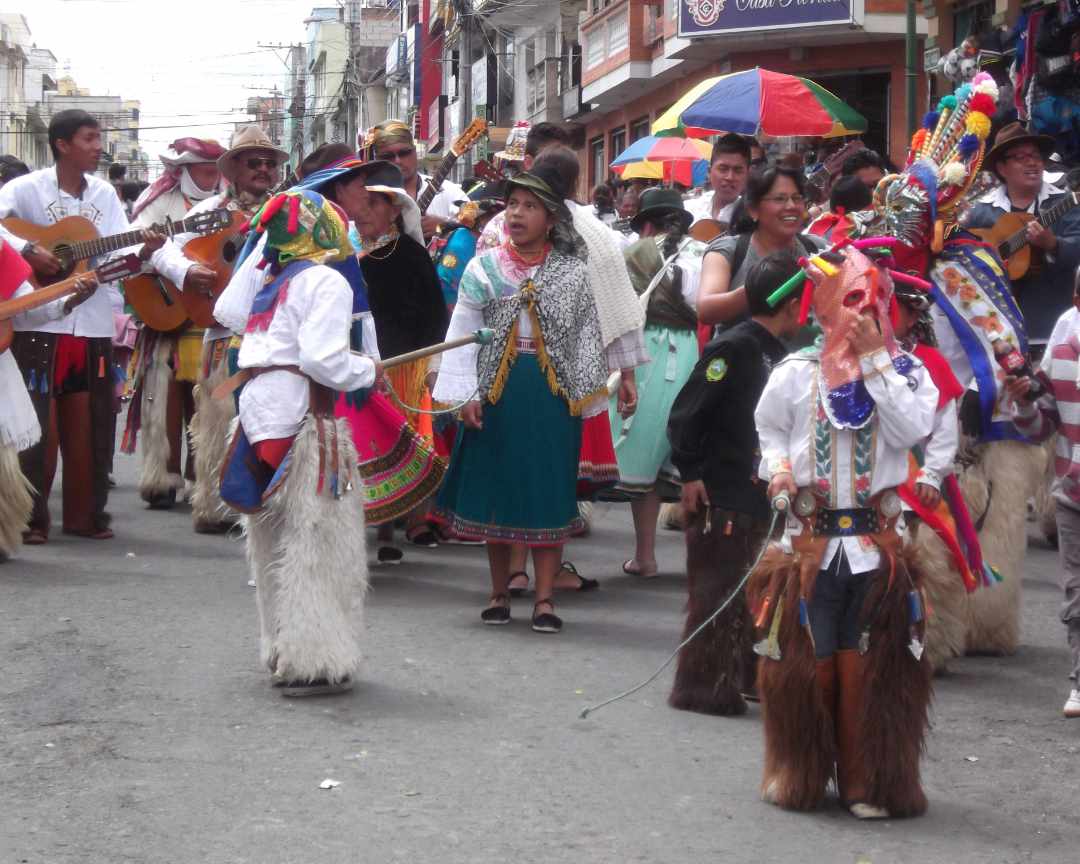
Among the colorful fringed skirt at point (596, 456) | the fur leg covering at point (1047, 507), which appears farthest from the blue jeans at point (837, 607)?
the fur leg covering at point (1047, 507)

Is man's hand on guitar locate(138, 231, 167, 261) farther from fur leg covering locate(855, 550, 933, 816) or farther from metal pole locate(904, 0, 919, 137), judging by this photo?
metal pole locate(904, 0, 919, 137)

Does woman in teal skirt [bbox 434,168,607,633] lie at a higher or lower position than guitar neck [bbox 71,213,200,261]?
lower

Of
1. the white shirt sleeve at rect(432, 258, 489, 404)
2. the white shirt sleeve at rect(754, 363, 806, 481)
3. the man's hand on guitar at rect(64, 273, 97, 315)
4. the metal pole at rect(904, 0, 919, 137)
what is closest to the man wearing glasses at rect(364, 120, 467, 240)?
the man's hand on guitar at rect(64, 273, 97, 315)

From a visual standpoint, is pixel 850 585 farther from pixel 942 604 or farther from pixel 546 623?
pixel 546 623

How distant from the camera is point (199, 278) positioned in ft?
34.4

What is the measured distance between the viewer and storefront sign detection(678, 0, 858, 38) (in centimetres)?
2478

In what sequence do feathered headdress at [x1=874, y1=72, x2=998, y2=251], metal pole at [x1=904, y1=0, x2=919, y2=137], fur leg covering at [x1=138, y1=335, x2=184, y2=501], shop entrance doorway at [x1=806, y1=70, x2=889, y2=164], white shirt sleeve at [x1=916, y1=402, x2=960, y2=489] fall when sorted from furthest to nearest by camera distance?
shop entrance doorway at [x1=806, y1=70, x2=889, y2=164]
metal pole at [x1=904, y1=0, x2=919, y2=137]
fur leg covering at [x1=138, y1=335, x2=184, y2=501]
feathered headdress at [x1=874, y1=72, x2=998, y2=251]
white shirt sleeve at [x1=916, y1=402, x2=960, y2=489]

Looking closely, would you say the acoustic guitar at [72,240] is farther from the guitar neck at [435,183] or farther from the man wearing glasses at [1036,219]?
the man wearing glasses at [1036,219]

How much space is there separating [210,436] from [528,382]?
3.35 meters

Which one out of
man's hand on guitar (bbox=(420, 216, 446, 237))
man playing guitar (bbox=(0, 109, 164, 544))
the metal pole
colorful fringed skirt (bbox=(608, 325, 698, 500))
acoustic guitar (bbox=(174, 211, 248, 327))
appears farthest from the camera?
the metal pole

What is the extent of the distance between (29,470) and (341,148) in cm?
299

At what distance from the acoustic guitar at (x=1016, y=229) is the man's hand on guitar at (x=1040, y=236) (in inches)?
1.5

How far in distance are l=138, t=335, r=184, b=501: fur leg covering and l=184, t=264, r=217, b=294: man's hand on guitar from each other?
67 cm

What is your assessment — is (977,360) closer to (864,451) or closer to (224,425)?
(864,451)
